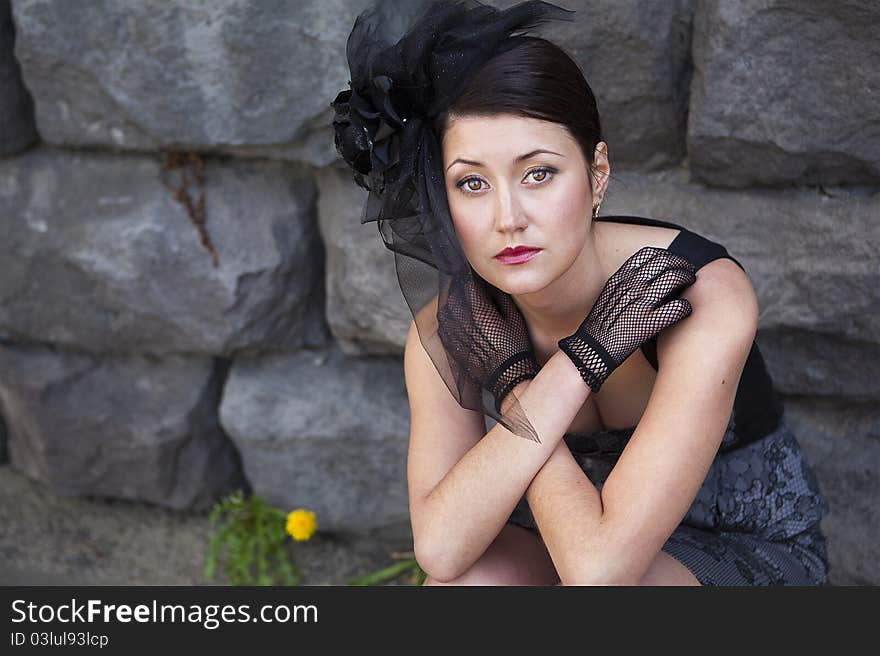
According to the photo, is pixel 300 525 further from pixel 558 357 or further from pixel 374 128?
pixel 374 128

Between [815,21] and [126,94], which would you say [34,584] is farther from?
[815,21]

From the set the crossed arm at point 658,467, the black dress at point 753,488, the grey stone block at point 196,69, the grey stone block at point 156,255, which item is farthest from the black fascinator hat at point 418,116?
the grey stone block at point 156,255

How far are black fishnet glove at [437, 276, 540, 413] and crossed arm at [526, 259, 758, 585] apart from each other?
0.46ft

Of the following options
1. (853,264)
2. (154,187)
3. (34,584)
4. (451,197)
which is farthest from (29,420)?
(853,264)

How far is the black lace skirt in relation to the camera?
78.3 inches

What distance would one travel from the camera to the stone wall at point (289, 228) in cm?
216

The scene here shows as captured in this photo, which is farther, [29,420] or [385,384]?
[29,420]

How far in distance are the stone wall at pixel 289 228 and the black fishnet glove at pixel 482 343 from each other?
597mm

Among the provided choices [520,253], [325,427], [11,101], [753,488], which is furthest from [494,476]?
[11,101]

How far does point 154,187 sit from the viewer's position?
2.58 m

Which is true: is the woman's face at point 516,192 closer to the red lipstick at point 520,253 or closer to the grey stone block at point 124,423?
the red lipstick at point 520,253

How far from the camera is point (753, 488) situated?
6.61ft

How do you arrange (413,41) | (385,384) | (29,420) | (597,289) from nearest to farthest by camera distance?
(413,41) → (597,289) → (385,384) → (29,420)

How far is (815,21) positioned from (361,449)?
156 cm
